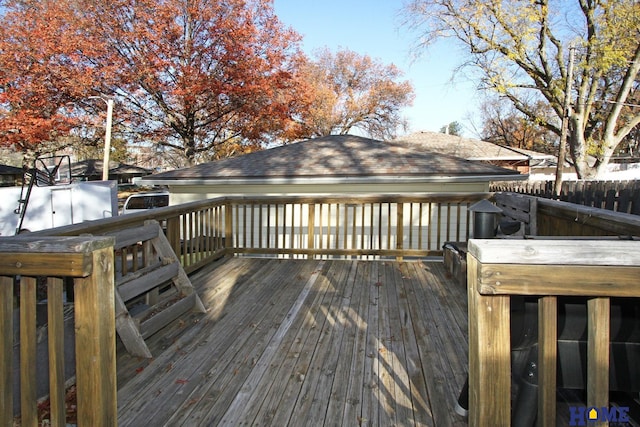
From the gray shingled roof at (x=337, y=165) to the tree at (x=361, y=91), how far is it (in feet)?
57.1

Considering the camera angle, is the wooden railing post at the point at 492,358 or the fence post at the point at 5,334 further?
the fence post at the point at 5,334

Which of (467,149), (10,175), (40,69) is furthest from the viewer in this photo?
(10,175)

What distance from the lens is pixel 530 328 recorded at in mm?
1416

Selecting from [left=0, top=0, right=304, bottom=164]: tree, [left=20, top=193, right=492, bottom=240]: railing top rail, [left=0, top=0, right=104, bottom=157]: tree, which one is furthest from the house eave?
[left=0, top=0, right=104, bottom=157]: tree

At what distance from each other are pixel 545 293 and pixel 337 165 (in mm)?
6105

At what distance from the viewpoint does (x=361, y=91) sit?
27.0 meters

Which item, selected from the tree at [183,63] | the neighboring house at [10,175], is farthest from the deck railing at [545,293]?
the neighboring house at [10,175]

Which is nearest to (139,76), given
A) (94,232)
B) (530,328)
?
(94,232)

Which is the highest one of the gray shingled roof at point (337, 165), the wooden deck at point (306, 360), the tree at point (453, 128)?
the tree at point (453, 128)

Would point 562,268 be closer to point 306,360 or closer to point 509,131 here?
point 306,360

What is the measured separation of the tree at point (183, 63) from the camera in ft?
43.4

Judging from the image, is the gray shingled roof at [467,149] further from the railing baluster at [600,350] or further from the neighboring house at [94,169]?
the neighboring house at [94,169]

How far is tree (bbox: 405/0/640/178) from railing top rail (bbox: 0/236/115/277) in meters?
16.2

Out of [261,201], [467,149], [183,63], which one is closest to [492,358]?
[261,201]
